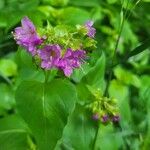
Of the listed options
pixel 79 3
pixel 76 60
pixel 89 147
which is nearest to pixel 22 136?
pixel 89 147

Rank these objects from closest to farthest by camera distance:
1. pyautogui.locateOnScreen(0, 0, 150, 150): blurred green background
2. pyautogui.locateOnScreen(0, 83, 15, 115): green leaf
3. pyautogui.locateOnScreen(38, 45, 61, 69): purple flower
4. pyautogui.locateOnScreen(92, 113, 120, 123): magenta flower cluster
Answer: pyautogui.locateOnScreen(38, 45, 61, 69): purple flower
pyautogui.locateOnScreen(92, 113, 120, 123): magenta flower cluster
pyautogui.locateOnScreen(0, 0, 150, 150): blurred green background
pyautogui.locateOnScreen(0, 83, 15, 115): green leaf

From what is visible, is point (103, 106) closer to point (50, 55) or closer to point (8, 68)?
point (50, 55)

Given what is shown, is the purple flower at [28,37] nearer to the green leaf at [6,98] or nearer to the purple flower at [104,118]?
the purple flower at [104,118]

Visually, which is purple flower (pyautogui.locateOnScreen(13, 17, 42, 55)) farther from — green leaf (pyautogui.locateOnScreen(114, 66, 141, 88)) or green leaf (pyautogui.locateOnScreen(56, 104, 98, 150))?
green leaf (pyautogui.locateOnScreen(114, 66, 141, 88))

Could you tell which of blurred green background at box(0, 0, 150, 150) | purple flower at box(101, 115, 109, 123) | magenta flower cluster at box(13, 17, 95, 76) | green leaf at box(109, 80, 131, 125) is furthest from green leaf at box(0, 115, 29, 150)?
green leaf at box(109, 80, 131, 125)

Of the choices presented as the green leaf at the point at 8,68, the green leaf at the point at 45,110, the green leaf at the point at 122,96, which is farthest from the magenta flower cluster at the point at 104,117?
the green leaf at the point at 8,68

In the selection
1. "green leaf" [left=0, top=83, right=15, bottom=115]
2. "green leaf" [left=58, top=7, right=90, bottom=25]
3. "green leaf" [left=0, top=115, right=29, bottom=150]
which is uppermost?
"green leaf" [left=58, top=7, right=90, bottom=25]

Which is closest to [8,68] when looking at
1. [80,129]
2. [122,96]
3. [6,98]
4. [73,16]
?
[6,98]
